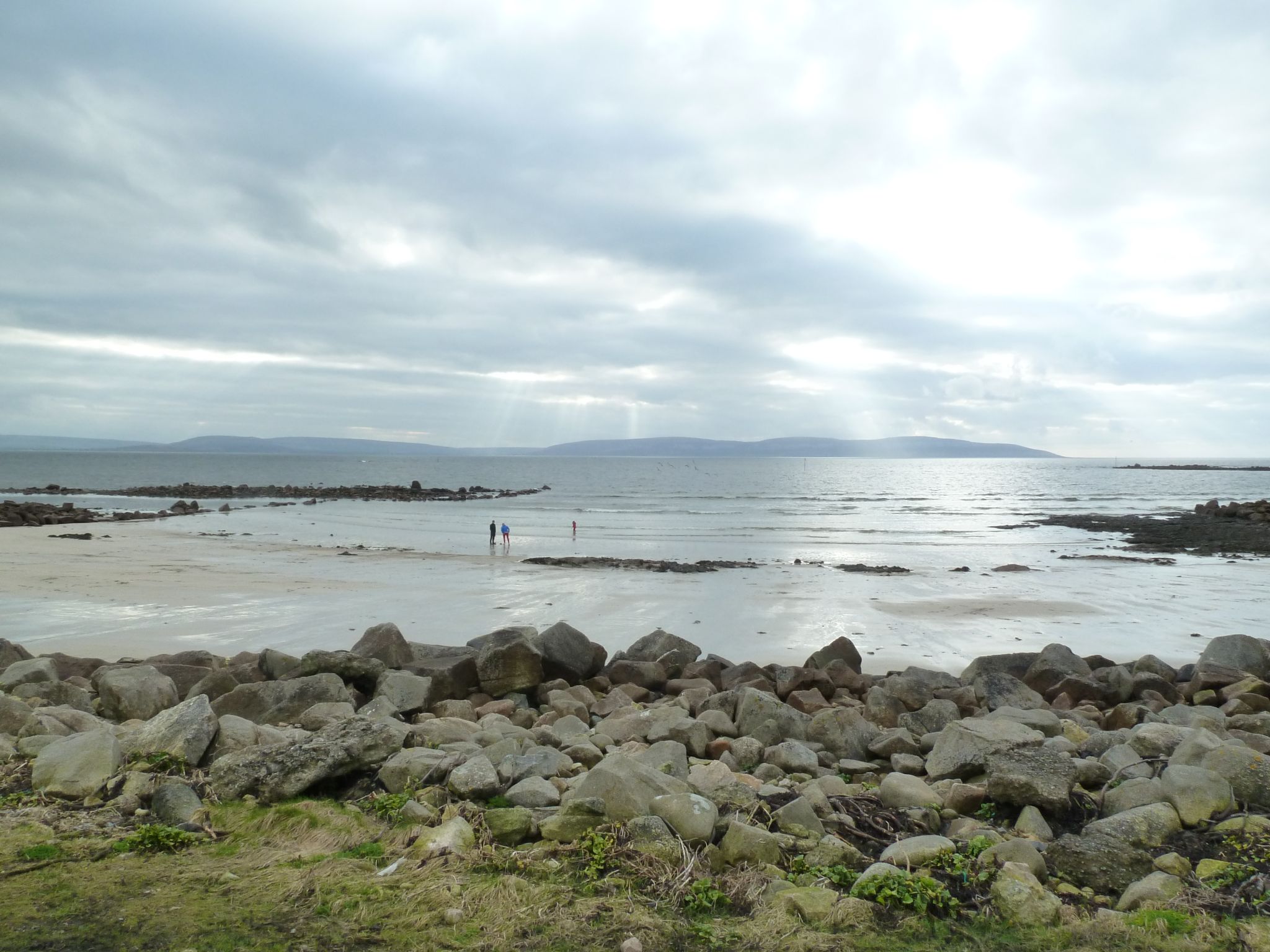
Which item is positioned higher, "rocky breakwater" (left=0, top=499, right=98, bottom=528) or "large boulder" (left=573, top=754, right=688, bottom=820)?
"large boulder" (left=573, top=754, right=688, bottom=820)

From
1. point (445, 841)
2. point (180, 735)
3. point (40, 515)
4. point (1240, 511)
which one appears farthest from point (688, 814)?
point (1240, 511)

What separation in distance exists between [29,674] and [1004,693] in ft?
36.1

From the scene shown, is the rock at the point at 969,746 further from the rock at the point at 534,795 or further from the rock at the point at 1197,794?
the rock at the point at 534,795

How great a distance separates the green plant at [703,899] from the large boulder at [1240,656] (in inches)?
377

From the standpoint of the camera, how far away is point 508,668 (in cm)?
978

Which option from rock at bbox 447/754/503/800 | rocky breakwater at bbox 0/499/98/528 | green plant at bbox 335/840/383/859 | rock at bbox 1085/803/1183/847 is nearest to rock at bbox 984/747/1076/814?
rock at bbox 1085/803/1183/847

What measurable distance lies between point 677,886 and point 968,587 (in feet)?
68.7

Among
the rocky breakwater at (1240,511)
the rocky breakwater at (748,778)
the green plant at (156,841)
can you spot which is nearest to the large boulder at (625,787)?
the rocky breakwater at (748,778)

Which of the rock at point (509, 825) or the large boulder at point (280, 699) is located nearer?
the rock at point (509, 825)

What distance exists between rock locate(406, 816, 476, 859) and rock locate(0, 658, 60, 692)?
6.48 metres

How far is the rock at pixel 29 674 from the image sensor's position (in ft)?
28.7

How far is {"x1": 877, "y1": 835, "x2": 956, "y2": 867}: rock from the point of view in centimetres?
444

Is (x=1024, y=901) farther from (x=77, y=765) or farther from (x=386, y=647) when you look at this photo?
(x=386, y=647)

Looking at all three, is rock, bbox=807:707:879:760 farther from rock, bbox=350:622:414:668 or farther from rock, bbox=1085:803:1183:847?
rock, bbox=350:622:414:668
